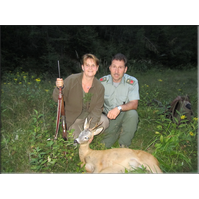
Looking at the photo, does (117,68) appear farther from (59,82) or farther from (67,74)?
(67,74)

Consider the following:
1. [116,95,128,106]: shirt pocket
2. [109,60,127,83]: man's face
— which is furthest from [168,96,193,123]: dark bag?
[109,60,127,83]: man's face

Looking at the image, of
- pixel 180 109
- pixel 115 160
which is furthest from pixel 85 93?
pixel 180 109

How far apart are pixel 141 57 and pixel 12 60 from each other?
781cm

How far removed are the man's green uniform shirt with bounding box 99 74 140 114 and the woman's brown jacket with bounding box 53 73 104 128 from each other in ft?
1.37

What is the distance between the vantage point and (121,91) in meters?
3.88

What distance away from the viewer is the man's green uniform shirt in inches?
150

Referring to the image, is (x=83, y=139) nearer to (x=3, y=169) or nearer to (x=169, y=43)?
(x=3, y=169)

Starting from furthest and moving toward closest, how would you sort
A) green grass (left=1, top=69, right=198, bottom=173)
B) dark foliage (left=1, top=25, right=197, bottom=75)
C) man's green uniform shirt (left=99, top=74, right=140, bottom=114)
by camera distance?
dark foliage (left=1, top=25, right=197, bottom=75) < man's green uniform shirt (left=99, top=74, right=140, bottom=114) < green grass (left=1, top=69, right=198, bottom=173)

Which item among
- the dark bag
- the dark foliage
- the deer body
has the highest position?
the dark foliage

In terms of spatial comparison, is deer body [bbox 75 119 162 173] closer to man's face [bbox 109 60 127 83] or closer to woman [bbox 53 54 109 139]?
woman [bbox 53 54 109 139]

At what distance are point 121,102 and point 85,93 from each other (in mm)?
892

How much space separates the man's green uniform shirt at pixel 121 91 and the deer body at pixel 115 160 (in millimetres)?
1190

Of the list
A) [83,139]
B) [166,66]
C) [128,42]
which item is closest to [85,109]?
[83,139]

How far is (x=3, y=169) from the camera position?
2.52 metres
